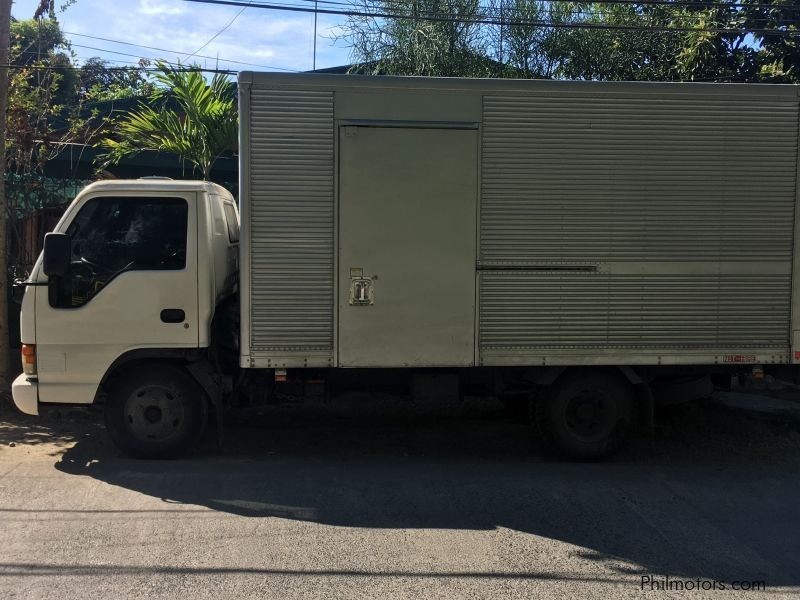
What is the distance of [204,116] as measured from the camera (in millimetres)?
9469

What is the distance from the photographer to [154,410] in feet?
20.4

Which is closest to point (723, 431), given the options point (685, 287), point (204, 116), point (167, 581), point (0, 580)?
point (685, 287)

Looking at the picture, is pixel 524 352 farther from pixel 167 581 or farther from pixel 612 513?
pixel 167 581

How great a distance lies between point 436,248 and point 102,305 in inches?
115

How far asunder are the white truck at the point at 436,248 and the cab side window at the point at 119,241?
1 centimetres

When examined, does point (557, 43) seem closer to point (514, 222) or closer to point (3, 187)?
point (514, 222)

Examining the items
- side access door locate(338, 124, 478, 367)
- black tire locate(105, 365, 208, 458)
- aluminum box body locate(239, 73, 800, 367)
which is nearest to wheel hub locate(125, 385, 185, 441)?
black tire locate(105, 365, 208, 458)

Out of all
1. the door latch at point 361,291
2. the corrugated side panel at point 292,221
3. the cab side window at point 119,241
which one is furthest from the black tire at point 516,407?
the cab side window at point 119,241

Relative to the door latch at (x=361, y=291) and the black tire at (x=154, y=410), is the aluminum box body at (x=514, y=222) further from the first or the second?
the black tire at (x=154, y=410)

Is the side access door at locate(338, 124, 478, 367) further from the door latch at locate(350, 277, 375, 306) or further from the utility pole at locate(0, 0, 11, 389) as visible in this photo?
the utility pole at locate(0, 0, 11, 389)

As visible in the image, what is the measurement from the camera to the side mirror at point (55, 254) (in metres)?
5.71

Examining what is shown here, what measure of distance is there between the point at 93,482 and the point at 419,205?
11.7 ft

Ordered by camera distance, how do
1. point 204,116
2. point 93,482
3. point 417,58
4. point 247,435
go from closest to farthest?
point 93,482
point 247,435
point 204,116
point 417,58

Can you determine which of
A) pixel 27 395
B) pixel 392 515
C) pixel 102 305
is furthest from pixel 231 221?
pixel 392 515
